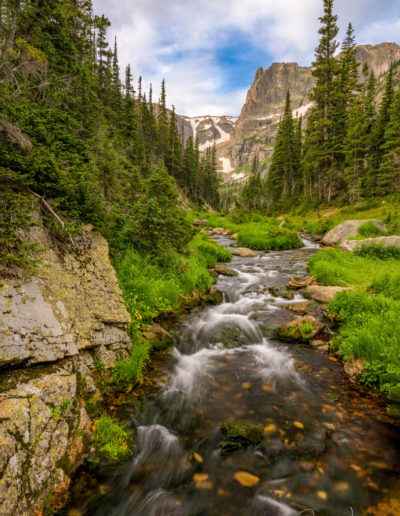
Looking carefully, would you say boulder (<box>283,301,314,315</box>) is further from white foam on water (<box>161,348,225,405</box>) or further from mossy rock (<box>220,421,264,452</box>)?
mossy rock (<box>220,421,264,452</box>)

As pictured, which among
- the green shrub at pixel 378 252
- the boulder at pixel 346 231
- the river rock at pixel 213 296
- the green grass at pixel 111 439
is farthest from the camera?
the boulder at pixel 346 231

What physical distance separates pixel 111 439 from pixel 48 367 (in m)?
1.47

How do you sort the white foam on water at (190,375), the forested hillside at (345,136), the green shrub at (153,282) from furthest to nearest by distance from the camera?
1. the forested hillside at (345,136)
2. the green shrub at (153,282)
3. the white foam on water at (190,375)

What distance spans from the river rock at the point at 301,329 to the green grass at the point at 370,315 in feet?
2.10

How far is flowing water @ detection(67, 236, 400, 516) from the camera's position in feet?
11.2

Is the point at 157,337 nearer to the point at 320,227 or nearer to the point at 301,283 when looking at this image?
the point at 301,283

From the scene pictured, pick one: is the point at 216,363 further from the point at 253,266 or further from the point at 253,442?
the point at 253,266

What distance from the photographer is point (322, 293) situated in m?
9.11

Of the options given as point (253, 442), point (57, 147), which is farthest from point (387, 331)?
point (57, 147)

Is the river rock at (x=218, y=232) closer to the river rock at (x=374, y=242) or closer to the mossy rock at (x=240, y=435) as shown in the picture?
the river rock at (x=374, y=242)

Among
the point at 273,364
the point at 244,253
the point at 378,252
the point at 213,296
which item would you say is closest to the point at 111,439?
the point at 273,364

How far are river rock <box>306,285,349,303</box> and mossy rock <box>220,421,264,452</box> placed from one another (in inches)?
220

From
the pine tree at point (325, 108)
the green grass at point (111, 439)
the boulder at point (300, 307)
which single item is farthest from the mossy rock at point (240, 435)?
the pine tree at point (325, 108)

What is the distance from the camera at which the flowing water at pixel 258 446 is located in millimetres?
3412
